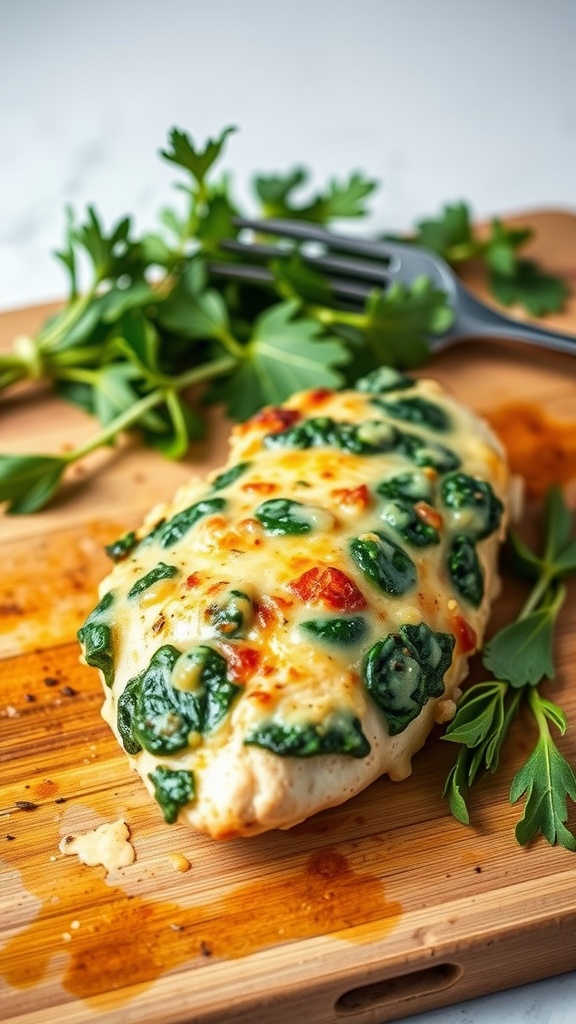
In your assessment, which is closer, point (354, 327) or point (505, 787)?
point (505, 787)

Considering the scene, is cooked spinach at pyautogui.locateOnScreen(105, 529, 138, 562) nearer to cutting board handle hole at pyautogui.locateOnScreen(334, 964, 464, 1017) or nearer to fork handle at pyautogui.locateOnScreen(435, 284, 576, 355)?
cutting board handle hole at pyautogui.locateOnScreen(334, 964, 464, 1017)

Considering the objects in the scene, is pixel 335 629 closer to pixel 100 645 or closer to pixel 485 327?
pixel 100 645

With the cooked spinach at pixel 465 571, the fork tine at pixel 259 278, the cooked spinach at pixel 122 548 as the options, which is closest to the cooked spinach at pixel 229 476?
the cooked spinach at pixel 122 548

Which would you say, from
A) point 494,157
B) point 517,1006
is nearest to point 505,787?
point 517,1006

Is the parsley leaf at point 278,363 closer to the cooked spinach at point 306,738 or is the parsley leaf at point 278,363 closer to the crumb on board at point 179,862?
the cooked spinach at point 306,738

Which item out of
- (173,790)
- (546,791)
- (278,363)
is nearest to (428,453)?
(278,363)

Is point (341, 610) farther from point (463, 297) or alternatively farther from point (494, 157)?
point (494, 157)

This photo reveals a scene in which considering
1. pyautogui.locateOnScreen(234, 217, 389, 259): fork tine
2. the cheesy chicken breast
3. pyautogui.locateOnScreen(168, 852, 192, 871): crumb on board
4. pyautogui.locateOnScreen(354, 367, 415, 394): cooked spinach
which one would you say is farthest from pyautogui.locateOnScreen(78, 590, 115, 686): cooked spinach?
pyautogui.locateOnScreen(234, 217, 389, 259): fork tine

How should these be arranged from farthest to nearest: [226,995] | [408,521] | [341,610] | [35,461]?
1. [35,461]
2. [408,521]
3. [341,610]
4. [226,995]
